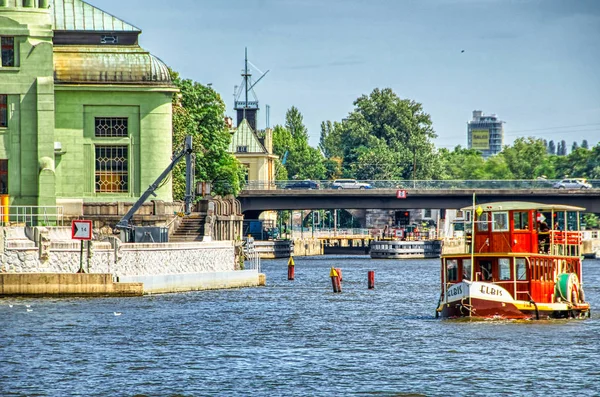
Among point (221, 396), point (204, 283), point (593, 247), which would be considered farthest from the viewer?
point (593, 247)

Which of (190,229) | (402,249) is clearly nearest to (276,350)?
(190,229)

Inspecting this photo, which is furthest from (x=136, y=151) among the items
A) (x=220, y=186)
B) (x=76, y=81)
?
(x=220, y=186)

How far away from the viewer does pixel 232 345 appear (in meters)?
51.8

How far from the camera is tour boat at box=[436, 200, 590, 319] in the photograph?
58.6 metres

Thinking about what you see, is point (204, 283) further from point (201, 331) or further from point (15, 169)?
point (201, 331)

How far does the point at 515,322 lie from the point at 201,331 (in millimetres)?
→ 13266

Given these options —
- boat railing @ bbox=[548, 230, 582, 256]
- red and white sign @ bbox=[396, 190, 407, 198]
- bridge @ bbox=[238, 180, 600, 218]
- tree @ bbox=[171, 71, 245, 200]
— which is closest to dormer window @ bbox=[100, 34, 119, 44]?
tree @ bbox=[171, 71, 245, 200]

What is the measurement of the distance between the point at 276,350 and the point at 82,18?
51.7 meters

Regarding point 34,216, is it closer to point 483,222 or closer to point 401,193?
point 483,222

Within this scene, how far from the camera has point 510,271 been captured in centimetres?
5944

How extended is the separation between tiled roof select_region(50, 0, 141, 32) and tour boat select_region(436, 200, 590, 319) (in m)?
40.5

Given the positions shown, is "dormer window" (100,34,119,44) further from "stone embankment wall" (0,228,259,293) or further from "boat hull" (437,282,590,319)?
"boat hull" (437,282,590,319)

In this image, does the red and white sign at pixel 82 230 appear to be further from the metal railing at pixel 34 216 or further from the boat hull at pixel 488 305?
the boat hull at pixel 488 305

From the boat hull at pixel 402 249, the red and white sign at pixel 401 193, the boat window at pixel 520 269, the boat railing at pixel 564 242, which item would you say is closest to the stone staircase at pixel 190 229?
the boat railing at pixel 564 242
